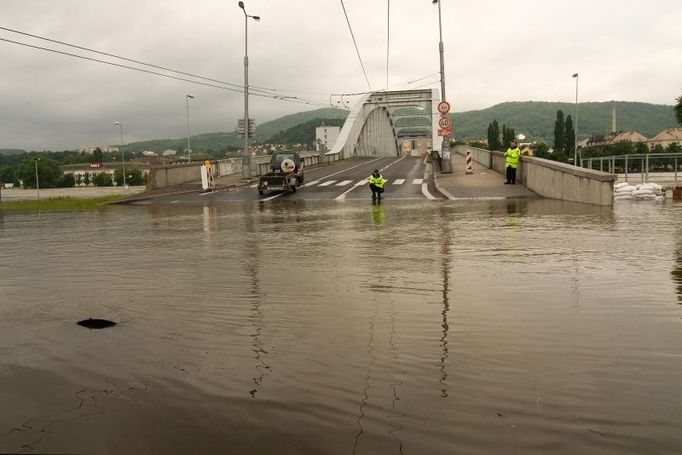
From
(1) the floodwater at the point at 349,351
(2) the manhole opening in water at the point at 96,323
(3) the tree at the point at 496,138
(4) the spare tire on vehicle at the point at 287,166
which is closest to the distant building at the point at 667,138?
(3) the tree at the point at 496,138

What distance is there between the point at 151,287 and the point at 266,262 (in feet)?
7.34

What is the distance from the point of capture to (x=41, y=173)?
88000mm

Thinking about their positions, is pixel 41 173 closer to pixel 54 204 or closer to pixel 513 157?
pixel 54 204

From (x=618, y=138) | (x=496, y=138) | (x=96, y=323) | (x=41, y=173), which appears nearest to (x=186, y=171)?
(x=96, y=323)

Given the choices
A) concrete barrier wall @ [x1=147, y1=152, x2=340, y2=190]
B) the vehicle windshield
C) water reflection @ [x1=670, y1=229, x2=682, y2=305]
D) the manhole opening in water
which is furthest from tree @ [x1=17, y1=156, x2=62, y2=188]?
water reflection @ [x1=670, y1=229, x2=682, y2=305]

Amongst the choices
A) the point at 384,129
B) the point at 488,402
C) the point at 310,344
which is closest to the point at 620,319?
the point at 488,402

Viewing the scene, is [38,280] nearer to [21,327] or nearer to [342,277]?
[21,327]

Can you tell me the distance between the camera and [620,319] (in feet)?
18.1

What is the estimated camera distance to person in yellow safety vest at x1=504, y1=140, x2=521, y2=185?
2659cm

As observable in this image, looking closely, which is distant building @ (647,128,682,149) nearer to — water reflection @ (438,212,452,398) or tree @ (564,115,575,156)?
tree @ (564,115,575,156)

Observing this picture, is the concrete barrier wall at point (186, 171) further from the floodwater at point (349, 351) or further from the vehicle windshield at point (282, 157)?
the floodwater at point (349, 351)

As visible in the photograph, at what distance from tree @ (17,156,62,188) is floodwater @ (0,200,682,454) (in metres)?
80.3

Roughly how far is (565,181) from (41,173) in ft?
280

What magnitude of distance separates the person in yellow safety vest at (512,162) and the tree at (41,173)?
69566mm
